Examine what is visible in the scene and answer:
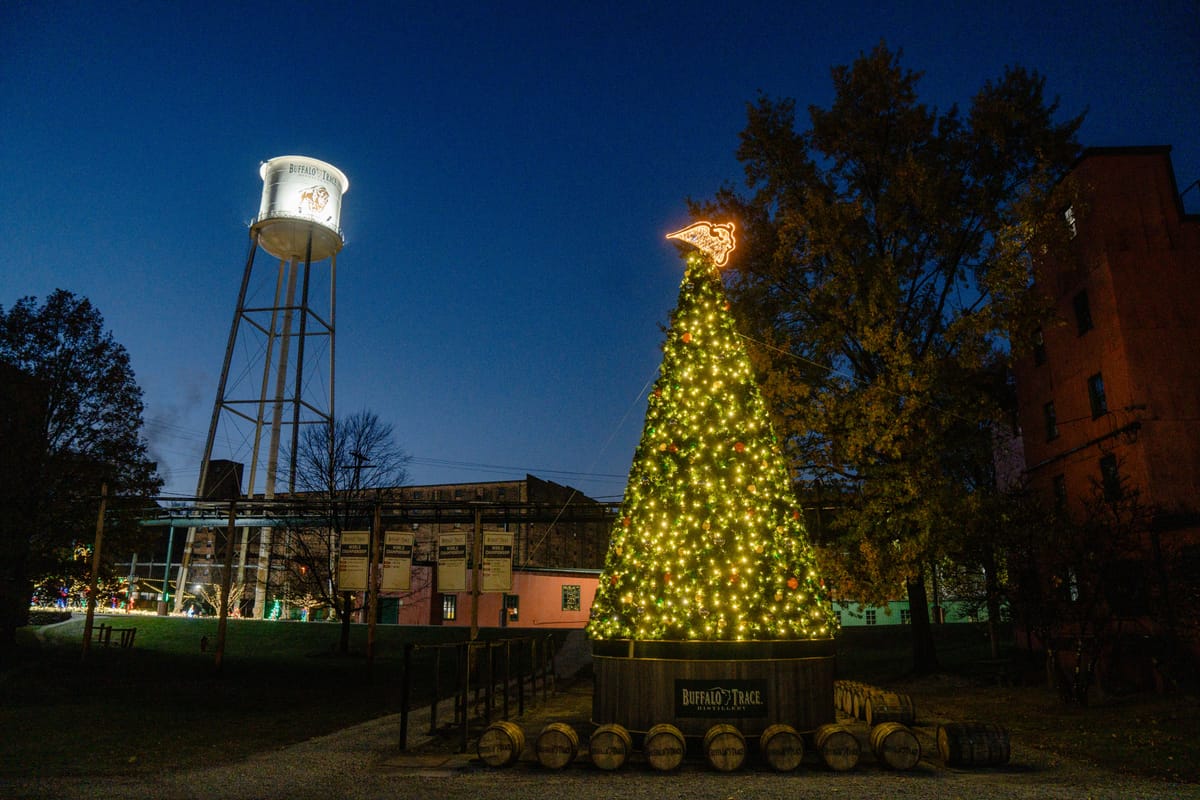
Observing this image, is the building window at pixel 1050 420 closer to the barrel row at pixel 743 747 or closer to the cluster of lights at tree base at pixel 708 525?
the cluster of lights at tree base at pixel 708 525

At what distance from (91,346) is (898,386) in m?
22.6

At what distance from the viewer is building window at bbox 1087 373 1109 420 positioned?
1936 cm

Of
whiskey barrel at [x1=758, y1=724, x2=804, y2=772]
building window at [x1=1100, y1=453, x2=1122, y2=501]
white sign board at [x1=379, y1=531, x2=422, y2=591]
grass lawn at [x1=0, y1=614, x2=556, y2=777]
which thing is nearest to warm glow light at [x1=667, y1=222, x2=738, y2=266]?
whiskey barrel at [x1=758, y1=724, x2=804, y2=772]

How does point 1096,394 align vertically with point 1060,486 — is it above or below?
above

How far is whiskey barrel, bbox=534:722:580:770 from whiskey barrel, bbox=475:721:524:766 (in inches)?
9.8

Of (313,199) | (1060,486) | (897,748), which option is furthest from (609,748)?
(313,199)

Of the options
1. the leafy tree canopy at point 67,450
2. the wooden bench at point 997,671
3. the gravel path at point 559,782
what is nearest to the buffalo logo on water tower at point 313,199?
the leafy tree canopy at point 67,450

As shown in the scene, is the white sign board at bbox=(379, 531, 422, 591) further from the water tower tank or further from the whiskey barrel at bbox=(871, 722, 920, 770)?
the water tower tank

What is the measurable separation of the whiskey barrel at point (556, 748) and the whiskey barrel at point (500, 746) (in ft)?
0.82

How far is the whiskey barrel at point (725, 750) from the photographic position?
27.3 feet

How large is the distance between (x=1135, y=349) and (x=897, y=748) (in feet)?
46.3

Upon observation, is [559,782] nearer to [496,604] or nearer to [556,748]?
[556,748]

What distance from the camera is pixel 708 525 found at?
9609 millimetres

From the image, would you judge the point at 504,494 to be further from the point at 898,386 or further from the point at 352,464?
the point at 898,386
